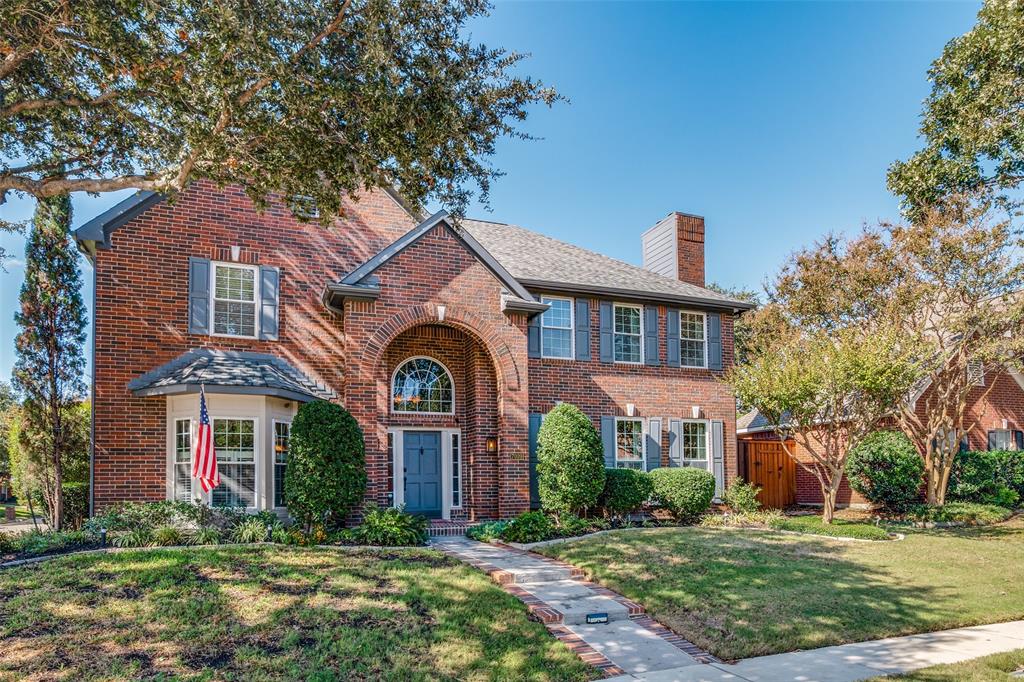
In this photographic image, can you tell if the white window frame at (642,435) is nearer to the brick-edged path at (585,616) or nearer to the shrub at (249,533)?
the brick-edged path at (585,616)

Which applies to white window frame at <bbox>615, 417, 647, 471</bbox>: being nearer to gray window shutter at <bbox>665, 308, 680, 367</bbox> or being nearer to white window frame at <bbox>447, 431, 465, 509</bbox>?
gray window shutter at <bbox>665, 308, 680, 367</bbox>

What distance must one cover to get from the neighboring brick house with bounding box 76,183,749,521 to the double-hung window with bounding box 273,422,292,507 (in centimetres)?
4

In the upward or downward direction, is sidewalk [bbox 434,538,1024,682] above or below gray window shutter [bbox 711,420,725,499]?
below

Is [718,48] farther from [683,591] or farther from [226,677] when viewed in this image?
[226,677]

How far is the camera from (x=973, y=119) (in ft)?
57.9

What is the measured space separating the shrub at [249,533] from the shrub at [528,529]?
4224 mm

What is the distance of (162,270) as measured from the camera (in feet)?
43.6

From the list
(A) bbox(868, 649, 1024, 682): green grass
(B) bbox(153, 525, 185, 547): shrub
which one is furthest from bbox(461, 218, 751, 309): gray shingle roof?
(A) bbox(868, 649, 1024, 682): green grass

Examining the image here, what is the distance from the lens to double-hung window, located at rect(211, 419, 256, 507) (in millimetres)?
12523

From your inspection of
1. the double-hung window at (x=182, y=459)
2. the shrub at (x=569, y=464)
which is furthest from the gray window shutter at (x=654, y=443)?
the double-hung window at (x=182, y=459)

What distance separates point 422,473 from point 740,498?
794 centimetres

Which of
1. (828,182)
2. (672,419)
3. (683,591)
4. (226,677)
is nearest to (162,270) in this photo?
(226,677)

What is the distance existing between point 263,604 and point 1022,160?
20.2 meters

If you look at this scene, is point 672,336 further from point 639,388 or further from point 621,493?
point 621,493
